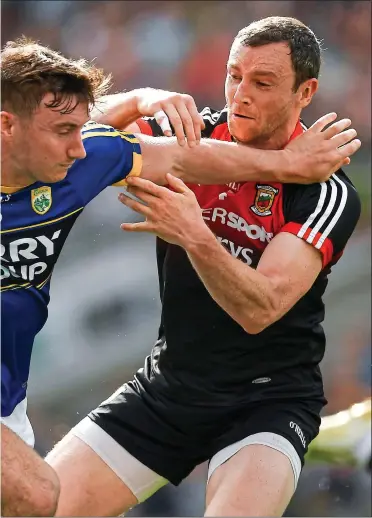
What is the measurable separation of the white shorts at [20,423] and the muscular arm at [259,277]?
89 centimetres

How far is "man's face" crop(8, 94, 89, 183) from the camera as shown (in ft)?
11.9

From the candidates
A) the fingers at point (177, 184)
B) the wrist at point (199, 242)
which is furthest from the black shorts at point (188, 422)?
the fingers at point (177, 184)

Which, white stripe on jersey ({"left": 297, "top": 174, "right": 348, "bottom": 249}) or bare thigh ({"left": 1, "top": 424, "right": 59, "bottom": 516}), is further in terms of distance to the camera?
white stripe on jersey ({"left": 297, "top": 174, "right": 348, "bottom": 249})

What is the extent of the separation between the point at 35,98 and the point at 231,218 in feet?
3.85

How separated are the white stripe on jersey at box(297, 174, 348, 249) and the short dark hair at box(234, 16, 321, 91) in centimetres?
46

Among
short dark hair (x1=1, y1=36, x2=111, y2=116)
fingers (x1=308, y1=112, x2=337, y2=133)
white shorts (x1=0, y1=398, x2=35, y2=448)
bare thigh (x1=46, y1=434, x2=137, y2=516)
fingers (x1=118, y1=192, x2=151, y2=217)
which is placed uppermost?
short dark hair (x1=1, y1=36, x2=111, y2=116)

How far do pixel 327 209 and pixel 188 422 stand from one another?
1.12 metres

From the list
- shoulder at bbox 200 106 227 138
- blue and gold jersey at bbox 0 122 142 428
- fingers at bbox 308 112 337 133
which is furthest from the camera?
shoulder at bbox 200 106 227 138

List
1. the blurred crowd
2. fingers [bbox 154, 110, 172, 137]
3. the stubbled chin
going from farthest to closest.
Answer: the blurred crowd → the stubbled chin → fingers [bbox 154, 110, 172, 137]

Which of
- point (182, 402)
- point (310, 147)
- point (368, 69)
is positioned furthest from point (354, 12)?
point (182, 402)

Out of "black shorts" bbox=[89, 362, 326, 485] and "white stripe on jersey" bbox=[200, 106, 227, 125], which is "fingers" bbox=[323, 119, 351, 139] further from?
"black shorts" bbox=[89, 362, 326, 485]

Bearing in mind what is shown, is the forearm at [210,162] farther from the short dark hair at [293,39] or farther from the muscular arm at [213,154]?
the short dark hair at [293,39]

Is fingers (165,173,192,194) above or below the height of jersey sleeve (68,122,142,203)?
below

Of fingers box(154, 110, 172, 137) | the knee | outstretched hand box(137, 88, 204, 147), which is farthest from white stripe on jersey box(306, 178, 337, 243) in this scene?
the knee
